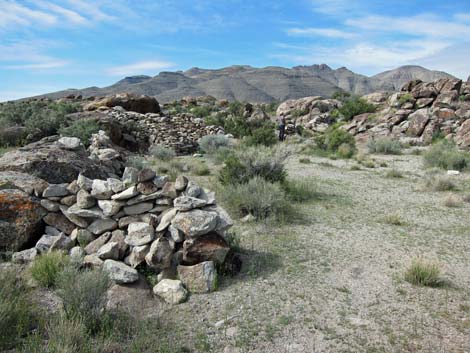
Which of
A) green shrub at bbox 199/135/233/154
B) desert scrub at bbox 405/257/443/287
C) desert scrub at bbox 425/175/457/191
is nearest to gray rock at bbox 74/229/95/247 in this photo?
desert scrub at bbox 405/257/443/287

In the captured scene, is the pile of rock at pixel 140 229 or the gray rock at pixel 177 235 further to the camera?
the gray rock at pixel 177 235

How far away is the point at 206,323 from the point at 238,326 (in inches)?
13.2

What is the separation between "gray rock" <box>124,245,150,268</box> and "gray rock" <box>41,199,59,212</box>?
153 centimetres

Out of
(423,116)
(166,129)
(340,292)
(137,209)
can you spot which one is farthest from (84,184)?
(423,116)

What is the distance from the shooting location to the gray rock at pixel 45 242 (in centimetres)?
479

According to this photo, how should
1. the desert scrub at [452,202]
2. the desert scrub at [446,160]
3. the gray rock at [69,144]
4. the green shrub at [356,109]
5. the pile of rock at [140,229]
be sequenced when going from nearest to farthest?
the pile of rock at [140,229] < the gray rock at [69,144] < the desert scrub at [452,202] < the desert scrub at [446,160] < the green shrub at [356,109]

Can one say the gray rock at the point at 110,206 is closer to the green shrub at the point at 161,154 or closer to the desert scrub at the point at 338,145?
the green shrub at the point at 161,154

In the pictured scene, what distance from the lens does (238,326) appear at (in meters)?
3.63

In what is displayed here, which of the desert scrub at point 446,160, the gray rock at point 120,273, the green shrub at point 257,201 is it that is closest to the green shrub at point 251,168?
the green shrub at point 257,201

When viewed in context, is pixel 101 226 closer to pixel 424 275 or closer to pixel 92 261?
pixel 92 261

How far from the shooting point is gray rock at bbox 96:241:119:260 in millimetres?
4535

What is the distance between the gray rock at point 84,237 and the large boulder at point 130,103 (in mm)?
18584

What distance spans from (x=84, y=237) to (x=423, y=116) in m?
23.3

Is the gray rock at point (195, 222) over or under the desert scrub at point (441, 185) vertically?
over
